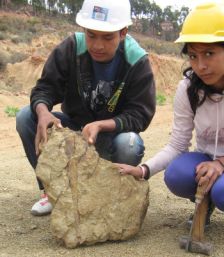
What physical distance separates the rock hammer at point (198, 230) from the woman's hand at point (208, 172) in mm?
25

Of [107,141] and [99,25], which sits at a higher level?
[99,25]

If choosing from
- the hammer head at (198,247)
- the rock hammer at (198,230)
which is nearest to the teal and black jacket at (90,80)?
the rock hammer at (198,230)

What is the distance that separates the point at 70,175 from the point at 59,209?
176 mm

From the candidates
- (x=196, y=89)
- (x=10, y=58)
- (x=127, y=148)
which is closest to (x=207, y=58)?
(x=196, y=89)

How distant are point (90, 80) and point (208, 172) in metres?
1.00

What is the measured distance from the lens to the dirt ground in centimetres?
239

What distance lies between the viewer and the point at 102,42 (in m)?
2.72

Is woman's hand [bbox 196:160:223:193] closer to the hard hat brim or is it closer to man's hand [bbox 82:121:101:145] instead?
man's hand [bbox 82:121:101:145]

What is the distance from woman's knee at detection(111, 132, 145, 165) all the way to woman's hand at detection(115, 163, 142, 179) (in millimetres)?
231

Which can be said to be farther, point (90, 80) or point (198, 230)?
point (90, 80)

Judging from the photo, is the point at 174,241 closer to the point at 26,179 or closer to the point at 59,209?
the point at 59,209

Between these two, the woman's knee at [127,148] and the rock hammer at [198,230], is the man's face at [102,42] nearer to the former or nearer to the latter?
the woman's knee at [127,148]

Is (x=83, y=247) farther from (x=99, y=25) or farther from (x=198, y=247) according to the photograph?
(x=99, y=25)

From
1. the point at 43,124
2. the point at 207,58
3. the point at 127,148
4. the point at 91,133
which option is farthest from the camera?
the point at 127,148
